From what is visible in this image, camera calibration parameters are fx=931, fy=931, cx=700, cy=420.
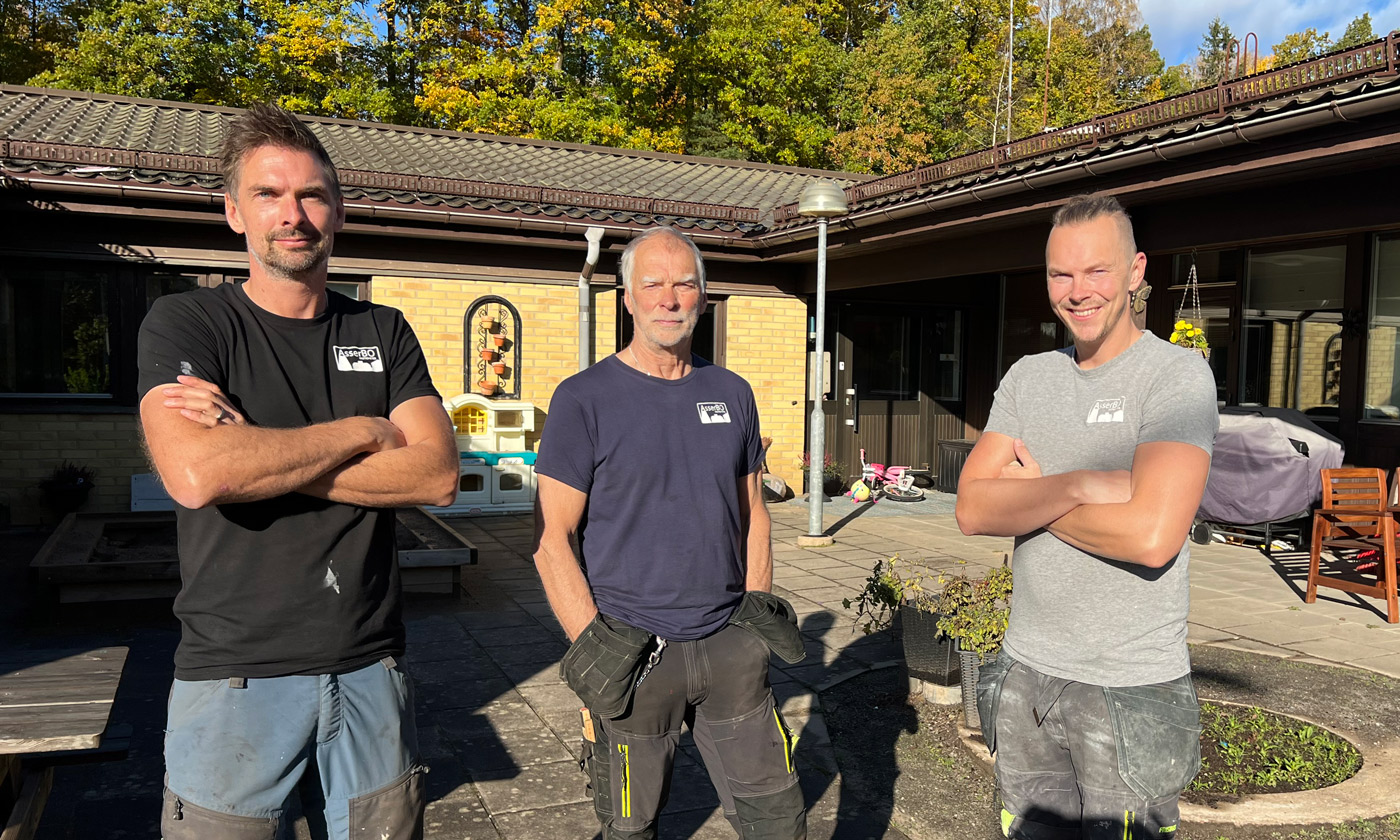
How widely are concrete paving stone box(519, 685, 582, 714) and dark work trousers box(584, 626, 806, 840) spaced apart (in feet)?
7.21

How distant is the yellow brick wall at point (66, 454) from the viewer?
8.94m

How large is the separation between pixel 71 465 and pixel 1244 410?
11.4m

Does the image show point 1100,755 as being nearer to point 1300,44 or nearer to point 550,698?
point 550,698

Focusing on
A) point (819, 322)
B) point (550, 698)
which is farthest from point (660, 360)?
point (819, 322)

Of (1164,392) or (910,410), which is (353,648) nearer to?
(1164,392)

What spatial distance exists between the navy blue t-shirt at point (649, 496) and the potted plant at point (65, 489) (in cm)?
847

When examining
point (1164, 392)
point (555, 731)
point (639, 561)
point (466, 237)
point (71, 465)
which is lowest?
point (555, 731)

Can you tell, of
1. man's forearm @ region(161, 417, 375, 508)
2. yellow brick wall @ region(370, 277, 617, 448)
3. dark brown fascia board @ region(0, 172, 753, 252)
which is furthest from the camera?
yellow brick wall @ region(370, 277, 617, 448)

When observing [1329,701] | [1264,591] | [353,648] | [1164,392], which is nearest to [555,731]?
[353,648]

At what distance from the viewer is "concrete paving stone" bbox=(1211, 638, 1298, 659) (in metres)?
5.40

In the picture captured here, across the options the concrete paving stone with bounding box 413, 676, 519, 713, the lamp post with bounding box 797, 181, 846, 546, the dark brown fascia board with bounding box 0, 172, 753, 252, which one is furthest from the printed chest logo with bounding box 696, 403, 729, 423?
the dark brown fascia board with bounding box 0, 172, 753, 252

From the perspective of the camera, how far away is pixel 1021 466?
231 centimetres

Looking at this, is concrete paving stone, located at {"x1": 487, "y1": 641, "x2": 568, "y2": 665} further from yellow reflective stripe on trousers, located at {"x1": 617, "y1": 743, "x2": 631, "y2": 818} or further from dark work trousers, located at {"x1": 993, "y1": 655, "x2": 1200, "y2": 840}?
dark work trousers, located at {"x1": 993, "y1": 655, "x2": 1200, "y2": 840}

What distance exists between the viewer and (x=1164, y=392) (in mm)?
2043
